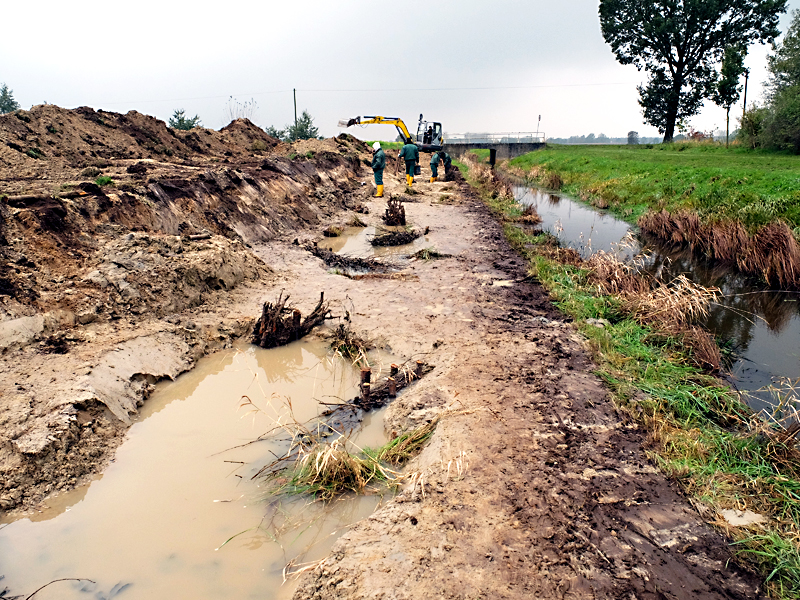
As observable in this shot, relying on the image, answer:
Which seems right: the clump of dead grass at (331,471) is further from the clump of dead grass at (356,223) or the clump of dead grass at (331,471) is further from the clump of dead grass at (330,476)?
the clump of dead grass at (356,223)

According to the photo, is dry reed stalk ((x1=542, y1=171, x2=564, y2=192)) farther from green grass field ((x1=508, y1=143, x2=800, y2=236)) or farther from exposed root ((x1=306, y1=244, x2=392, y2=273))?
exposed root ((x1=306, y1=244, x2=392, y2=273))

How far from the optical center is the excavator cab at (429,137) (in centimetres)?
2589

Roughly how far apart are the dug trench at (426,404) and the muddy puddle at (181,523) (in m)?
0.25

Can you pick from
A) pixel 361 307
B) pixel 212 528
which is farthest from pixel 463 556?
pixel 361 307

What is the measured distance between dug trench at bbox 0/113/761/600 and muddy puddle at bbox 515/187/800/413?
2.04 metres

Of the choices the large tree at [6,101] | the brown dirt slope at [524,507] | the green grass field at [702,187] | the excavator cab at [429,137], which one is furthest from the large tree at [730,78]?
the large tree at [6,101]

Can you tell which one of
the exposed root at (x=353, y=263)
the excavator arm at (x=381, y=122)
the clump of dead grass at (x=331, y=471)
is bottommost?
the clump of dead grass at (x=331, y=471)

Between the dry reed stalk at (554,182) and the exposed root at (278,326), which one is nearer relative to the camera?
the exposed root at (278,326)

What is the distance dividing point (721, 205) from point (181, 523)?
1314 centimetres

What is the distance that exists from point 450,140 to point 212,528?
50.9 meters

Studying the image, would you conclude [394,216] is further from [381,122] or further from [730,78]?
[730,78]

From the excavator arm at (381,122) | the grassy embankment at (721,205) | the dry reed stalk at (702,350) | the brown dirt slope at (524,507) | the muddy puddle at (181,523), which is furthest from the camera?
the excavator arm at (381,122)

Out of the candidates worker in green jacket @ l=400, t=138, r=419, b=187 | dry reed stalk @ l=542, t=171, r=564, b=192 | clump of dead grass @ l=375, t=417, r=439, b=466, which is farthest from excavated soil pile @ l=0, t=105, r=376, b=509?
dry reed stalk @ l=542, t=171, r=564, b=192

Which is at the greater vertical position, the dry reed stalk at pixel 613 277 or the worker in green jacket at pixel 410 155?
the worker in green jacket at pixel 410 155
